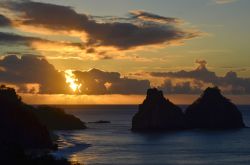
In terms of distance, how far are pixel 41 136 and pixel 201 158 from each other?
37.1m

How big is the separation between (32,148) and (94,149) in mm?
24448

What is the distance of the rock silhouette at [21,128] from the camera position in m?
131

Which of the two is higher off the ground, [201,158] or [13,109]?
[13,109]

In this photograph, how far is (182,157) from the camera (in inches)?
5231

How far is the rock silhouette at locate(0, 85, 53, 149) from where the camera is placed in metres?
131

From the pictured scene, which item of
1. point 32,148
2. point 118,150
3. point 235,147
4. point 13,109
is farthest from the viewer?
point 235,147

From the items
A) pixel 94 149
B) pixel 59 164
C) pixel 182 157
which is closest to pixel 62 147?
pixel 94 149

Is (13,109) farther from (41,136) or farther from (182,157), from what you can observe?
(182,157)

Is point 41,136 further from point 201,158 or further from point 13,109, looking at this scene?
point 201,158

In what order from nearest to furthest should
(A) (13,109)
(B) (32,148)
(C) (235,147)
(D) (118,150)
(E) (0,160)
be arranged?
(E) (0,160)
(B) (32,148)
(A) (13,109)
(D) (118,150)
(C) (235,147)

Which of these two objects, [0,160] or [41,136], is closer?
[0,160]

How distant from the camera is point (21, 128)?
13475 centimetres

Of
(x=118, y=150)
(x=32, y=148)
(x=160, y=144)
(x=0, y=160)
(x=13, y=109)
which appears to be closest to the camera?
(x=0, y=160)

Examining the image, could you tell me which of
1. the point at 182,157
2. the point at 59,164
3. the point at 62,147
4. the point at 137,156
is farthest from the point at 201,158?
the point at 59,164
